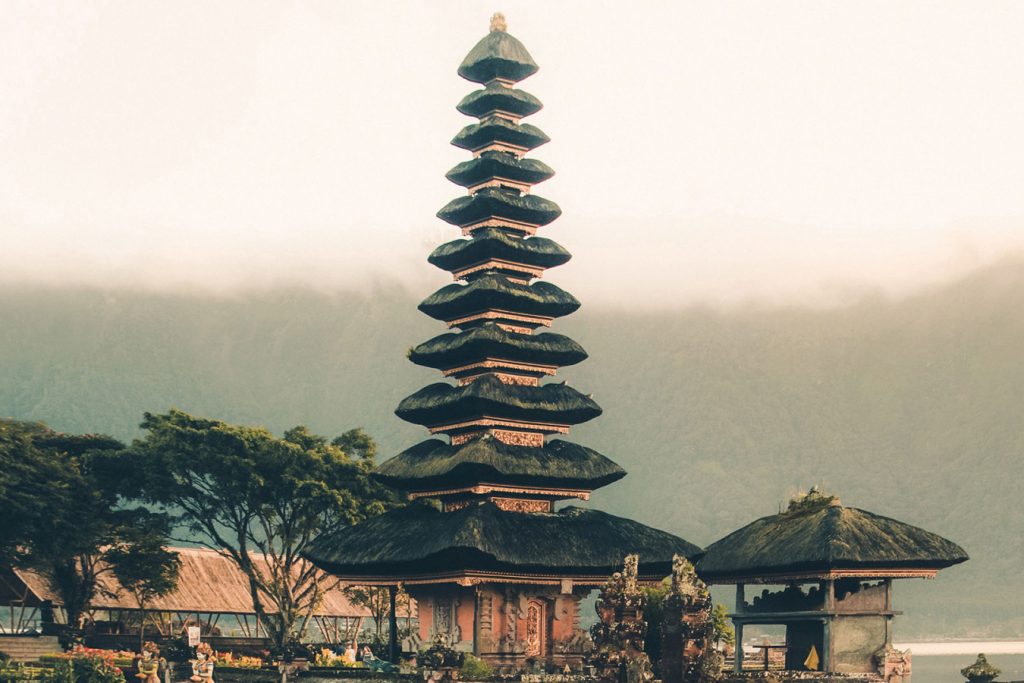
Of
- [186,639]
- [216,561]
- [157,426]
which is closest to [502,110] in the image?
[157,426]

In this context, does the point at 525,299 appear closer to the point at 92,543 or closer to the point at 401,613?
the point at 92,543

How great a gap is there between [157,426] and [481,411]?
17.6m

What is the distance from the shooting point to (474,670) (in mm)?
48594

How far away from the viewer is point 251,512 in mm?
Result: 66438

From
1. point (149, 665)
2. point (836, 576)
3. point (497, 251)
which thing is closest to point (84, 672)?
point (149, 665)

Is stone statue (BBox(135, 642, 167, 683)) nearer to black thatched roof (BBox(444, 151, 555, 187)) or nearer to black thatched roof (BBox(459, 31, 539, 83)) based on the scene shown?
black thatched roof (BBox(444, 151, 555, 187))

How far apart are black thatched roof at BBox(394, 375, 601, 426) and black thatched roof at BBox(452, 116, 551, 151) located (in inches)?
428

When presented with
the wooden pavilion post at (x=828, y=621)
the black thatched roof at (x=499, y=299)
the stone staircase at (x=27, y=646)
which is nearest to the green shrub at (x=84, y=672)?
the stone staircase at (x=27, y=646)

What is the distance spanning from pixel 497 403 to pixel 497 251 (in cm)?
729

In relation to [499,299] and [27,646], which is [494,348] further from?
[27,646]

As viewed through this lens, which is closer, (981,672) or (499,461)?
(981,672)

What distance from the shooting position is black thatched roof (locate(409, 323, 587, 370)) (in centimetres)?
5781

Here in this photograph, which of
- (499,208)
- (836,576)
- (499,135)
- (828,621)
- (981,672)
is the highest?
(499,135)

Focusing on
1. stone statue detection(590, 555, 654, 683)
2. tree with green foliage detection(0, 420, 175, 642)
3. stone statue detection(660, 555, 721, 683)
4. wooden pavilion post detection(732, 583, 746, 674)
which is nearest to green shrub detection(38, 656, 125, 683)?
tree with green foliage detection(0, 420, 175, 642)
